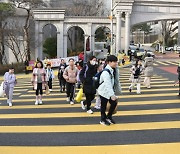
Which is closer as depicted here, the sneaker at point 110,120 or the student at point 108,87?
the student at point 108,87

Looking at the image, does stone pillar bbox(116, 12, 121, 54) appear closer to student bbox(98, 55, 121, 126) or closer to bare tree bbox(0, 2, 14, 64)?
bare tree bbox(0, 2, 14, 64)

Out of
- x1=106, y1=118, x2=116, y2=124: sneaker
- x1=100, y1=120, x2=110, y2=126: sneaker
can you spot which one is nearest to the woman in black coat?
x1=106, y1=118, x2=116, y2=124: sneaker

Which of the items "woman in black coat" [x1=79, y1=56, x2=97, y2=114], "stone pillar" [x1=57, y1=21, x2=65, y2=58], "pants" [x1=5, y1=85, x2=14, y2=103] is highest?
"stone pillar" [x1=57, y1=21, x2=65, y2=58]

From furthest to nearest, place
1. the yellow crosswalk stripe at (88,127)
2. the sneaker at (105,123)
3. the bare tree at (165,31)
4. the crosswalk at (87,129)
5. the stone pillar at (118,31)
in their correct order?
the bare tree at (165,31), the stone pillar at (118,31), the sneaker at (105,123), the yellow crosswalk stripe at (88,127), the crosswalk at (87,129)

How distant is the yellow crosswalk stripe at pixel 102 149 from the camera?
19.1 feet

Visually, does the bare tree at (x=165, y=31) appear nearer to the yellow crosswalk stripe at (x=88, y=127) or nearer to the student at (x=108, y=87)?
the yellow crosswalk stripe at (x=88, y=127)

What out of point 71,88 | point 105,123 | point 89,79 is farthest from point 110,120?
point 71,88

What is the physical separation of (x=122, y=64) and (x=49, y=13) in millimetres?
13227

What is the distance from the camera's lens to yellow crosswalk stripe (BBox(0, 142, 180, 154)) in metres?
5.81

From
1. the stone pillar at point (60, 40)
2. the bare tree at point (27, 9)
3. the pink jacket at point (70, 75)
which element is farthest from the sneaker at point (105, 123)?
the stone pillar at point (60, 40)

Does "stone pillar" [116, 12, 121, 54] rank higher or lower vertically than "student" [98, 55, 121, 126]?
higher

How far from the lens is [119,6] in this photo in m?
40.6

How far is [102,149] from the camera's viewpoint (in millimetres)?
5953

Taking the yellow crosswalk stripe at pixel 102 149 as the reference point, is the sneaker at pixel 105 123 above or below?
above
